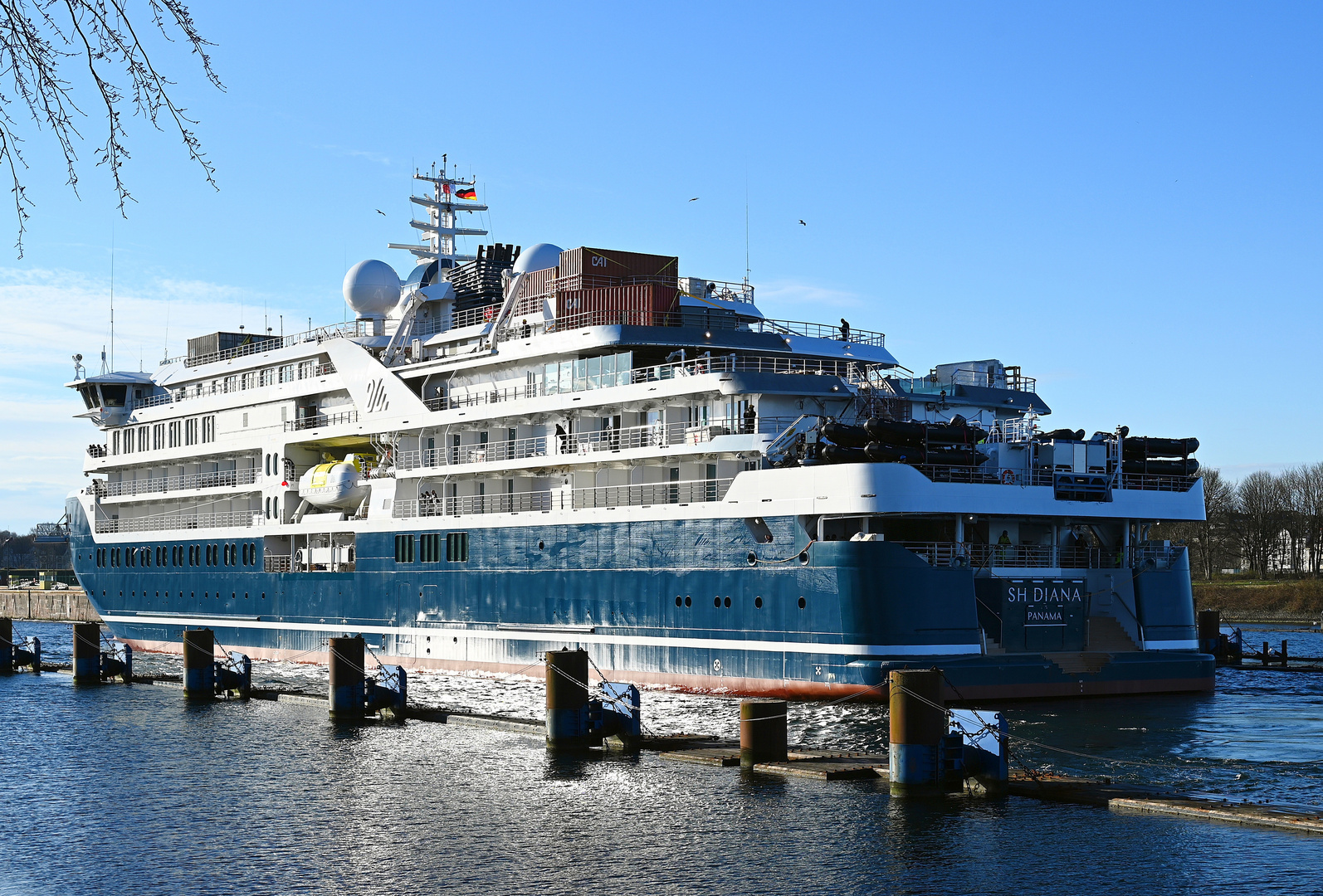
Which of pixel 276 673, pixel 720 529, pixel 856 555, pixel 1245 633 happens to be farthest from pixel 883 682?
pixel 1245 633

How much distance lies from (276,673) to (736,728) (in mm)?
22917

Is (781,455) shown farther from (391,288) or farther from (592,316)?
(391,288)

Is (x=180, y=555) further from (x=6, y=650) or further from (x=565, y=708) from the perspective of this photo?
(x=565, y=708)

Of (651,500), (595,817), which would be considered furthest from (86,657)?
(595,817)

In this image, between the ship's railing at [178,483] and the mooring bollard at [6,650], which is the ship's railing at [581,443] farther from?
the mooring bollard at [6,650]

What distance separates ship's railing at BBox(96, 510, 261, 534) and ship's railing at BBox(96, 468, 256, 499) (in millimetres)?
1133

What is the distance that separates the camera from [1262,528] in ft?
308

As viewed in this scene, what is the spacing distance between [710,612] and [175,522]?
31.1 meters

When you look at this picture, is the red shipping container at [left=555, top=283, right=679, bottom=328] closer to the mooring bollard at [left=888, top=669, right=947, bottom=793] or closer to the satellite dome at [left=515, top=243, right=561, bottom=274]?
the satellite dome at [left=515, top=243, right=561, bottom=274]

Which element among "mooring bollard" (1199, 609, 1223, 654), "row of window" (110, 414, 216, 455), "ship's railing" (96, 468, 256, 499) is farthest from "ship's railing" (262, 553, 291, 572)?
"mooring bollard" (1199, 609, 1223, 654)

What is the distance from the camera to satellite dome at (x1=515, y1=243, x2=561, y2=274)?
156 feet

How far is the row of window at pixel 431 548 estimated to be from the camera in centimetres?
4297

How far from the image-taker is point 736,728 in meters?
30.0

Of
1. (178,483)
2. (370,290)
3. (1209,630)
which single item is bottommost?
(1209,630)
